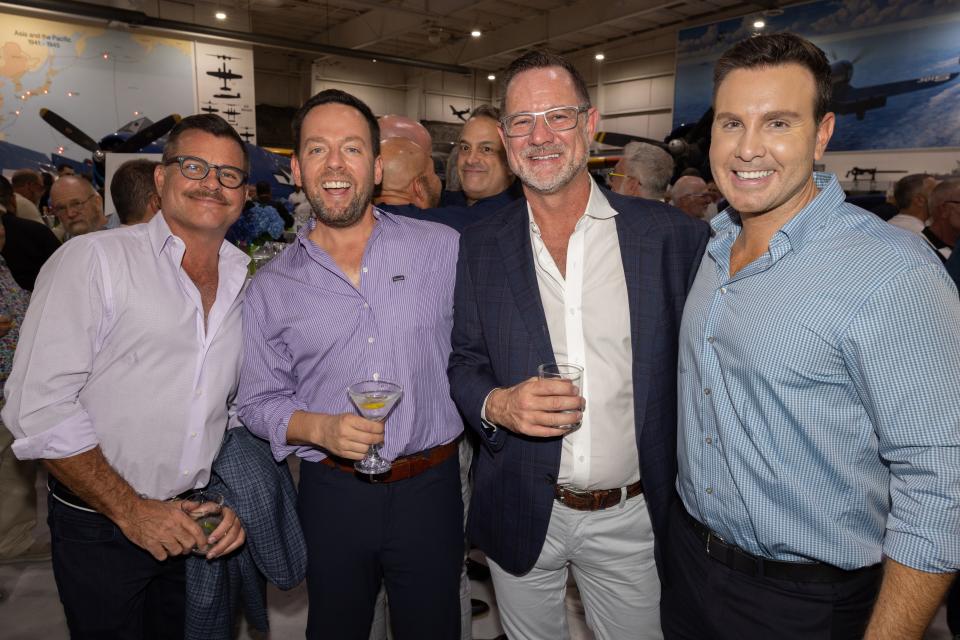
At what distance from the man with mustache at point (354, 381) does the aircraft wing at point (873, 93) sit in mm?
15004

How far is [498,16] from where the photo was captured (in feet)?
61.4

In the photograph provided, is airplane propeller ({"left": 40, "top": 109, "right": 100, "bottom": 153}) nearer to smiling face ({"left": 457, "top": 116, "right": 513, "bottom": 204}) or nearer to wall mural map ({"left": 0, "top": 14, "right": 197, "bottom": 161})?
wall mural map ({"left": 0, "top": 14, "right": 197, "bottom": 161})

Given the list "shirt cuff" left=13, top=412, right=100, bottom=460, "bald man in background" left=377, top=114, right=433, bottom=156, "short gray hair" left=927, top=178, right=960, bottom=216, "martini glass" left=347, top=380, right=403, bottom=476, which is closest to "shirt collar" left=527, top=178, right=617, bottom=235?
"martini glass" left=347, top=380, right=403, bottom=476

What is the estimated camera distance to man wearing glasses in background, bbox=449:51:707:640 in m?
1.93

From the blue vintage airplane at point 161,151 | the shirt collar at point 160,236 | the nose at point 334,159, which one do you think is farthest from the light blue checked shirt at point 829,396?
the blue vintage airplane at point 161,151

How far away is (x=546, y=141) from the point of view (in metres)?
2.01

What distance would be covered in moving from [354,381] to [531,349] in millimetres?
632

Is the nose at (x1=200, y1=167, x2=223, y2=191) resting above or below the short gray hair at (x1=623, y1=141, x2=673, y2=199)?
below

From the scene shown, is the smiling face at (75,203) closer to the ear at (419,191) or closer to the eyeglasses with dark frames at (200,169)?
the ear at (419,191)

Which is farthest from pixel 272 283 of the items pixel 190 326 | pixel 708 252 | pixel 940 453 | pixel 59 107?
pixel 59 107

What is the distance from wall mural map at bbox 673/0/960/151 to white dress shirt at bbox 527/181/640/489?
14464mm

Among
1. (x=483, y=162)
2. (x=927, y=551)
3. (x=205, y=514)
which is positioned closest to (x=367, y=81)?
(x=483, y=162)

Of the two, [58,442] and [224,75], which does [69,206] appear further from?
[224,75]

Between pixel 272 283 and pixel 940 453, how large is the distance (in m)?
1.97
